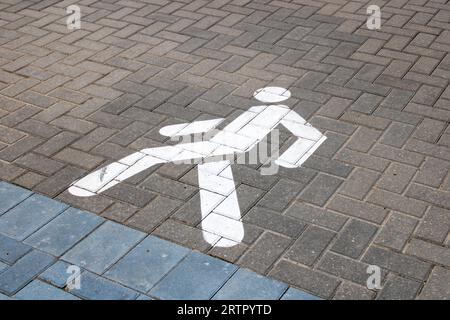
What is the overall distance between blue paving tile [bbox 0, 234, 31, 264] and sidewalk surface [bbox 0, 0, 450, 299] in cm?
1

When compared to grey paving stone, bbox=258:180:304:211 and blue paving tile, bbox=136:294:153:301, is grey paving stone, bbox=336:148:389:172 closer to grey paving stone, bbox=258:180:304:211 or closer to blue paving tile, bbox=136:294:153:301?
grey paving stone, bbox=258:180:304:211

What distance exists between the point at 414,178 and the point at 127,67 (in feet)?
10.3

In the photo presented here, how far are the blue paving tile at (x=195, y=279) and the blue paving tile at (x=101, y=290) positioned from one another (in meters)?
0.15

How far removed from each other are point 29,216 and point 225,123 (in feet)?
6.11

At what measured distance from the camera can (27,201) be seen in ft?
14.7

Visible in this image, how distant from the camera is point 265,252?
13.2 feet

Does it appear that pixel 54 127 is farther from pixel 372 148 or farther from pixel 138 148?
pixel 372 148

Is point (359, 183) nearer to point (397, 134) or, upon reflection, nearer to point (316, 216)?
point (316, 216)

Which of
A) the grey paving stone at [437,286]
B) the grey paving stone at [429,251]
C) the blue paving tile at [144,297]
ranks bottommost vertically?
the grey paving stone at [437,286]

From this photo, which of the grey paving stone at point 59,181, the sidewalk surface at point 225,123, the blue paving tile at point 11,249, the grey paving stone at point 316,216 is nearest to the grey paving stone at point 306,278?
the sidewalk surface at point 225,123

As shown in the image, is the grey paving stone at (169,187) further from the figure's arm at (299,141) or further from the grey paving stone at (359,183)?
the grey paving stone at (359,183)

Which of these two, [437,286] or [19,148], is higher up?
[19,148]

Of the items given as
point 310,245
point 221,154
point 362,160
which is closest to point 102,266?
point 310,245

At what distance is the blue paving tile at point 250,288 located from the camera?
370 cm
